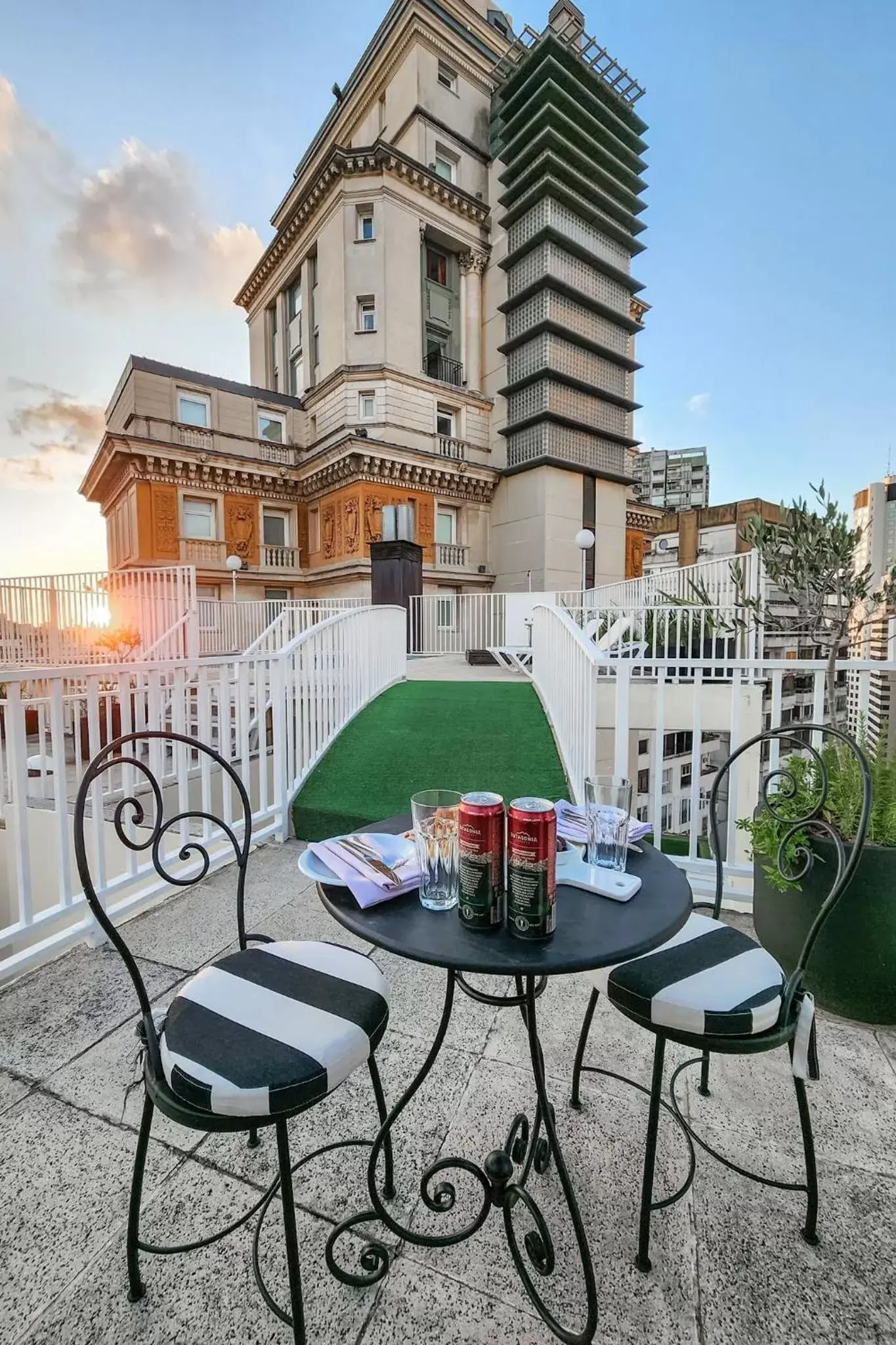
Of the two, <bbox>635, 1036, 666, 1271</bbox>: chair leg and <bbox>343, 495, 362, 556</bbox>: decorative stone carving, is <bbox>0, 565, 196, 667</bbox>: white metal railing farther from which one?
<bbox>343, 495, 362, 556</bbox>: decorative stone carving

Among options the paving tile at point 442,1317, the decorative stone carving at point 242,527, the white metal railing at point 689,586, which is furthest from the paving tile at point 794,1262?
the decorative stone carving at point 242,527

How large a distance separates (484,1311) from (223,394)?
758 inches

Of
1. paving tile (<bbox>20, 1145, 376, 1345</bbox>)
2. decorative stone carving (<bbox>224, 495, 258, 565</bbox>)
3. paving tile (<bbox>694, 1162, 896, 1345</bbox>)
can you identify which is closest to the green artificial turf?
paving tile (<bbox>20, 1145, 376, 1345</bbox>)

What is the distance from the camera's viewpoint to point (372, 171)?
1517 centimetres

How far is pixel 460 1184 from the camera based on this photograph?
1272 mm

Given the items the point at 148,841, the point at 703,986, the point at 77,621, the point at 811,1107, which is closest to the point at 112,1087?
the point at 148,841

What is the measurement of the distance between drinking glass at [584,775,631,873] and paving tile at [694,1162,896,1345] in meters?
0.79

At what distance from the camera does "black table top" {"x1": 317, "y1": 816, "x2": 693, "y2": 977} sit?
2.99 ft

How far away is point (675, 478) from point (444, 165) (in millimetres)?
28569

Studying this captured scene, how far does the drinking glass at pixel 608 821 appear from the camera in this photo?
126 centimetres

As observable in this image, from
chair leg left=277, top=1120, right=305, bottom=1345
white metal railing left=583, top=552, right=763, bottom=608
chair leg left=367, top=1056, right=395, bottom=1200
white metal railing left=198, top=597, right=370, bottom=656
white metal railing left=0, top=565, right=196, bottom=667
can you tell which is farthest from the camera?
white metal railing left=198, top=597, right=370, bottom=656

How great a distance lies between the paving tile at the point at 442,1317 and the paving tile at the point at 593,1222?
0.08 feet

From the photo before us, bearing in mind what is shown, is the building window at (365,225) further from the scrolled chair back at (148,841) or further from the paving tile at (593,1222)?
the paving tile at (593,1222)

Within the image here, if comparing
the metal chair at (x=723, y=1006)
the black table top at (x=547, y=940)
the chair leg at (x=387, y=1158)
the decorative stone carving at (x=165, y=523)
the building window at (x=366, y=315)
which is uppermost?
the building window at (x=366, y=315)
